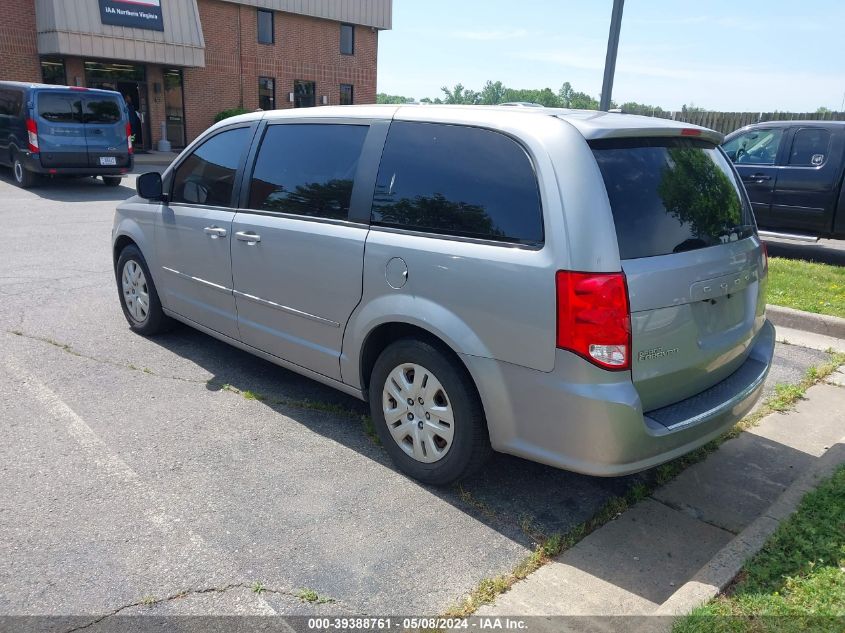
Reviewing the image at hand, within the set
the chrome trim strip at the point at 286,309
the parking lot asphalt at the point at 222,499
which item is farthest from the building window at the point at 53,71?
the chrome trim strip at the point at 286,309

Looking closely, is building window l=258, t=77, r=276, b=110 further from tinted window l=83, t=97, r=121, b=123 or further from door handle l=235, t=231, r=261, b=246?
door handle l=235, t=231, r=261, b=246

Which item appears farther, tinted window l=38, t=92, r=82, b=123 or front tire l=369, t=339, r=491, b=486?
tinted window l=38, t=92, r=82, b=123

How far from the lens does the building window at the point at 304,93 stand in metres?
30.3

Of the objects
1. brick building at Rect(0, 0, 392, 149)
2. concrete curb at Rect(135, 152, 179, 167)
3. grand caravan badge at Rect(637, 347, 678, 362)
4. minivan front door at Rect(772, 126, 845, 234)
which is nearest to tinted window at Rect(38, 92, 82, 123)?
concrete curb at Rect(135, 152, 179, 167)

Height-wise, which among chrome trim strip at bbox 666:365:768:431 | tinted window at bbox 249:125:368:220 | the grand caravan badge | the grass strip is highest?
tinted window at bbox 249:125:368:220

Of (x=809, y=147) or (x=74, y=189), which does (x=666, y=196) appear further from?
(x=74, y=189)

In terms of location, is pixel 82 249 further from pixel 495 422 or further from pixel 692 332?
pixel 692 332

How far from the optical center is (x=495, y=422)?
322 centimetres

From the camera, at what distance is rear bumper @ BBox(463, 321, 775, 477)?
9.51 feet

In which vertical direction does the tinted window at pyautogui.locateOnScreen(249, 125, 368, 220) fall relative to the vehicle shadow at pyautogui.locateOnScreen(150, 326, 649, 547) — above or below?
above

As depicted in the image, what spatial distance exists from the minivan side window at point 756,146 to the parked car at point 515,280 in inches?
307

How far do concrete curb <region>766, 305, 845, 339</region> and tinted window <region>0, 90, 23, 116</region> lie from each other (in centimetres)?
1424

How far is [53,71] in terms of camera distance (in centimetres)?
2295

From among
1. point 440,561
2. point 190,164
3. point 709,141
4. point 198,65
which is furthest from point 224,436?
point 198,65
